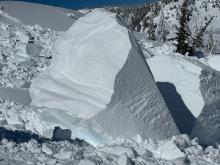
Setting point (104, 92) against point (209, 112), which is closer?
point (104, 92)

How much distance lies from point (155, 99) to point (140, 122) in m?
0.64

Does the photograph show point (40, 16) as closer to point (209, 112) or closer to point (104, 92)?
point (209, 112)

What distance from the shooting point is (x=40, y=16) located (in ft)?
109

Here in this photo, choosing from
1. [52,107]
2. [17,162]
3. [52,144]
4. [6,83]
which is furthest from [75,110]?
[6,83]

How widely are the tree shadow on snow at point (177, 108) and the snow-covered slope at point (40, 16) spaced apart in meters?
17.3

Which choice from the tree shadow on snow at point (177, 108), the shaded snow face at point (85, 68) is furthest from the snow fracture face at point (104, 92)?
the tree shadow on snow at point (177, 108)

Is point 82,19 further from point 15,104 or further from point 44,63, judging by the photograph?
point 44,63

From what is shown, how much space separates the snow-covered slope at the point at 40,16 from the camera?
1185 inches

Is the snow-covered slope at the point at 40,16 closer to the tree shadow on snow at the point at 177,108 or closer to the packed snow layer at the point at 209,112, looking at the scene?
the tree shadow on snow at the point at 177,108

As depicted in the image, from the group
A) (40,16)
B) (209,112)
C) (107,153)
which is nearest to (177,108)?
(209,112)

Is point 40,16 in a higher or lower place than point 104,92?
lower

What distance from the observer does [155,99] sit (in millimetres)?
10891

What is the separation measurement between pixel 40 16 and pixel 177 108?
72.8 feet

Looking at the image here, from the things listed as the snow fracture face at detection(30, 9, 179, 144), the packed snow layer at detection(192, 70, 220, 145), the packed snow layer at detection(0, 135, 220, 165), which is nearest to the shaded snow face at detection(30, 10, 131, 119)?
the snow fracture face at detection(30, 9, 179, 144)
